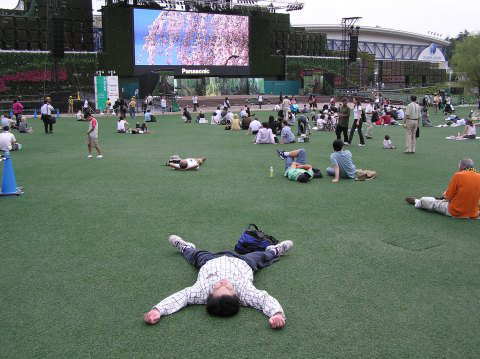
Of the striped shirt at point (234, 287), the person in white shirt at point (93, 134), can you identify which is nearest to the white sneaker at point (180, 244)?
the striped shirt at point (234, 287)

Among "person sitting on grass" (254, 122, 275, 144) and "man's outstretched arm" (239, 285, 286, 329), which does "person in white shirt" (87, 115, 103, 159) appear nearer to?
"person sitting on grass" (254, 122, 275, 144)

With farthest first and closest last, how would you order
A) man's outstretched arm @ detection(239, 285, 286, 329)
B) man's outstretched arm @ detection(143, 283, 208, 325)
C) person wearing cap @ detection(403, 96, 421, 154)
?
person wearing cap @ detection(403, 96, 421, 154)
man's outstretched arm @ detection(143, 283, 208, 325)
man's outstretched arm @ detection(239, 285, 286, 329)

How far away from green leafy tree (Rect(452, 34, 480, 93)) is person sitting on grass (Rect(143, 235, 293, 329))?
60128 mm

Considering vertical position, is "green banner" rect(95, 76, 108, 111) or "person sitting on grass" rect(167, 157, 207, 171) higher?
"green banner" rect(95, 76, 108, 111)

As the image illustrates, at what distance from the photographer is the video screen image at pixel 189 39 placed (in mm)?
49469

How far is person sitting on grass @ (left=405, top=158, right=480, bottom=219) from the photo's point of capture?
311 inches

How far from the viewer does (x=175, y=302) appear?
193 inches

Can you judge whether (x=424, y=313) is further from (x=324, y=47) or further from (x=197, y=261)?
(x=324, y=47)

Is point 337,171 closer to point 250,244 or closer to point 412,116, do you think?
point 412,116

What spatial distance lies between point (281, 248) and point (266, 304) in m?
1.67

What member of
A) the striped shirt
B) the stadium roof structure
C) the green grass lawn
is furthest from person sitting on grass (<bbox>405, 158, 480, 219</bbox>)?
the stadium roof structure

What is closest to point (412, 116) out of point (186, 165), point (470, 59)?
point (186, 165)

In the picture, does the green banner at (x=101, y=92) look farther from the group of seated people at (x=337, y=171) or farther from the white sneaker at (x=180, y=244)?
the white sneaker at (x=180, y=244)

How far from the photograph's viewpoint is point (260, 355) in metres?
4.13
